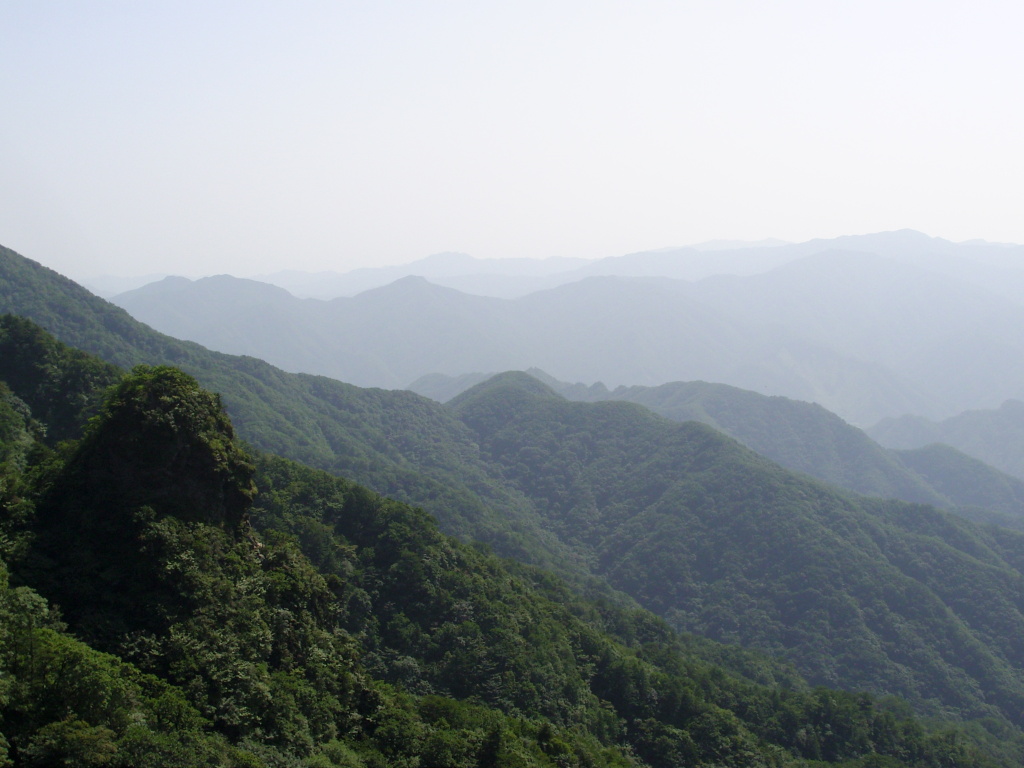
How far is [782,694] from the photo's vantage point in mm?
54062

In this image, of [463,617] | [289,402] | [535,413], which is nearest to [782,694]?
[463,617]

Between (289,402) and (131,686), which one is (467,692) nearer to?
(131,686)

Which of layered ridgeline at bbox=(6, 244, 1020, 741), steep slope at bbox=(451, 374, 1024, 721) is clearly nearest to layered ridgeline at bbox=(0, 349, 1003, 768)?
steep slope at bbox=(451, 374, 1024, 721)

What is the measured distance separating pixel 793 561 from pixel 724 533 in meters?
11.5

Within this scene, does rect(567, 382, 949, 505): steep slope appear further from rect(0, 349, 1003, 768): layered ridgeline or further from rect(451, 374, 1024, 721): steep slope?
rect(0, 349, 1003, 768): layered ridgeline

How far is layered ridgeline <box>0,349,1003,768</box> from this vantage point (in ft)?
61.6

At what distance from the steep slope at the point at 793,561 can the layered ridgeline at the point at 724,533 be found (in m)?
0.26

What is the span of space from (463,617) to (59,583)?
24.6m

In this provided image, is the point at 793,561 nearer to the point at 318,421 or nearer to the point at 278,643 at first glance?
the point at 318,421

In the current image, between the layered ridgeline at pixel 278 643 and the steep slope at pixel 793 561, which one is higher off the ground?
the layered ridgeline at pixel 278 643

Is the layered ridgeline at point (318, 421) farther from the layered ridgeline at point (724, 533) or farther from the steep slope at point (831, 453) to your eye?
the steep slope at point (831, 453)

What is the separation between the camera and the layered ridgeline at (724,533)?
8250 cm

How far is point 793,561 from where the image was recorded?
97500mm

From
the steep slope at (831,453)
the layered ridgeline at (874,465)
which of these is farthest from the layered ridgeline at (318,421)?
the layered ridgeline at (874,465)
